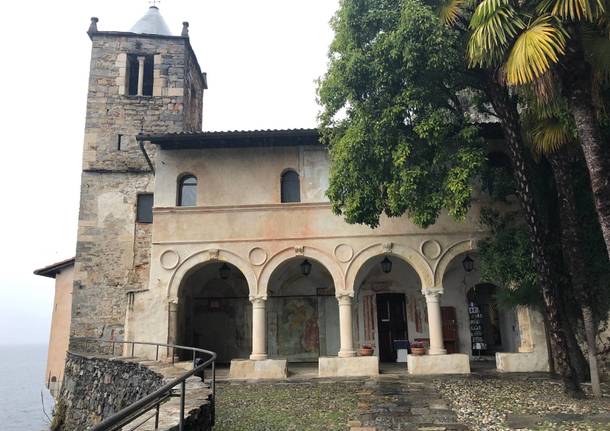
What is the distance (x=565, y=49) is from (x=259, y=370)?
35.4ft

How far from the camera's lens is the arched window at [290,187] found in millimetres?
15016

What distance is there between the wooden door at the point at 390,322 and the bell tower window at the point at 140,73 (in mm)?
13186

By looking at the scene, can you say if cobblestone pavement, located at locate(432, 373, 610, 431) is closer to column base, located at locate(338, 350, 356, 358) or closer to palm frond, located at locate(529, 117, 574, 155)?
column base, located at locate(338, 350, 356, 358)

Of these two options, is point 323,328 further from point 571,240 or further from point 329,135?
point 571,240

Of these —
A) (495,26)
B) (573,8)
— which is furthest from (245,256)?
(573,8)

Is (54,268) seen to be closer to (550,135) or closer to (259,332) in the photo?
(259,332)

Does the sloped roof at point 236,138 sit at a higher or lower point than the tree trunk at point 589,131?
higher

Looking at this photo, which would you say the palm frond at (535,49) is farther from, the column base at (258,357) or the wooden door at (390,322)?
the wooden door at (390,322)

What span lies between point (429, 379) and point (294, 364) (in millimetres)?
5801

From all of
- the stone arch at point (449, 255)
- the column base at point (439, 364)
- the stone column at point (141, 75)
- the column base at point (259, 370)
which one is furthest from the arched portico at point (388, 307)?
the stone column at point (141, 75)

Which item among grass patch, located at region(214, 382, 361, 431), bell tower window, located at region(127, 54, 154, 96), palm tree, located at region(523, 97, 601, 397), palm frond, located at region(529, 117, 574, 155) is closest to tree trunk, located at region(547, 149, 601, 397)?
palm tree, located at region(523, 97, 601, 397)

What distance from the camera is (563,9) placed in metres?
7.70

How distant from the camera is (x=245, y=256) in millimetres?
14430

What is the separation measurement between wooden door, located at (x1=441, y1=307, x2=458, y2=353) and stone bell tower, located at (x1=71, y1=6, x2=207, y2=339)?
11.0 meters
